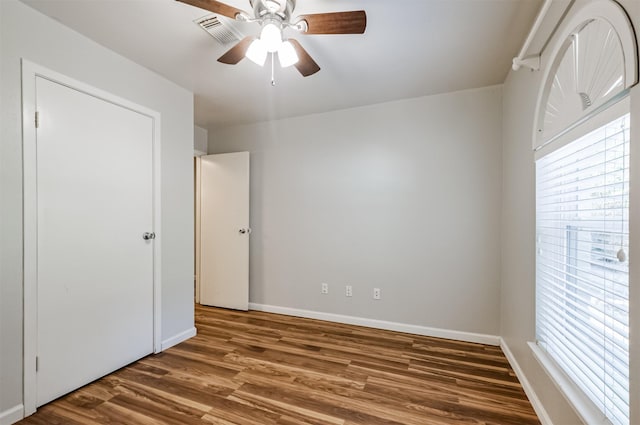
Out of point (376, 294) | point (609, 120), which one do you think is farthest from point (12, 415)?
point (609, 120)

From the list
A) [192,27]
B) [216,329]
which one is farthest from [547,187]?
[216,329]

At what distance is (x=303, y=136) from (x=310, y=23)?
6.38ft

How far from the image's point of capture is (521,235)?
206 cm

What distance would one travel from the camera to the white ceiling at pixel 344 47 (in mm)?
1668

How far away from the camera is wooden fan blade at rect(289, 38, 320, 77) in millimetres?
1659

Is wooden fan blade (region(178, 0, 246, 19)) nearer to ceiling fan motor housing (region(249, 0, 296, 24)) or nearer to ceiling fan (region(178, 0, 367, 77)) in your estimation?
ceiling fan (region(178, 0, 367, 77))

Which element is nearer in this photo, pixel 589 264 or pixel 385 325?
pixel 589 264

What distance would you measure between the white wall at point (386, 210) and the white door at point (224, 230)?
0.49ft

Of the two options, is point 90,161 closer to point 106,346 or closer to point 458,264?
point 106,346

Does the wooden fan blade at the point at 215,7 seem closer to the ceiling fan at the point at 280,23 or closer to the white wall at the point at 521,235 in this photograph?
the ceiling fan at the point at 280,23

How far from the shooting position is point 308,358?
2387 mm

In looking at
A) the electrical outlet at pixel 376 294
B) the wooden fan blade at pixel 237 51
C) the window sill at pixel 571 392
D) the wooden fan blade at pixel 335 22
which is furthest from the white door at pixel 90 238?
the window sill at pixel 571 392

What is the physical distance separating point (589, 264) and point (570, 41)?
1.07 meters

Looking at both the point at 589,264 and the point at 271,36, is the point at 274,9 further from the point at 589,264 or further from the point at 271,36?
the point at 589,264
